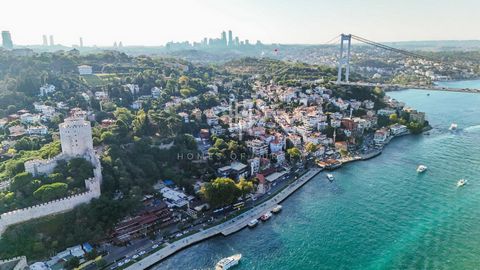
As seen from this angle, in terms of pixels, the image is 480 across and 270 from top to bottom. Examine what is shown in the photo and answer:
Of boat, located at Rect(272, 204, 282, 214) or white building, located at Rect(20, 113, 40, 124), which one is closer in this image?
boat, located at Rect(272, 204, 282, 214)

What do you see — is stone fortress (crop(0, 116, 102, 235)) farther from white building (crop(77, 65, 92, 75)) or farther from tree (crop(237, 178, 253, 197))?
white building (crop(77, 65, 92, 75))

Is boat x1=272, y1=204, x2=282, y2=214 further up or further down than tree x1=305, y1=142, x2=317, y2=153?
further down

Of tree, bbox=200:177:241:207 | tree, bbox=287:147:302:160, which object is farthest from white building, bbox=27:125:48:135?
tree, bbox=287:147:302:160

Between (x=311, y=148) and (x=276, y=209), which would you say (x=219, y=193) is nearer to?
(x=276, y=209)

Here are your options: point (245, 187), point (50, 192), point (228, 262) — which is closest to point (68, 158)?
point (50, 192)

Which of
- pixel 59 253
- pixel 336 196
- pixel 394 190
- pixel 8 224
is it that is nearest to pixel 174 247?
pixel 59 253

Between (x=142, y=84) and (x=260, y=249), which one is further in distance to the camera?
(x=142, y=84)

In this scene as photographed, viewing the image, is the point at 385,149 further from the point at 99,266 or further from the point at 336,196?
the point at 99,266
